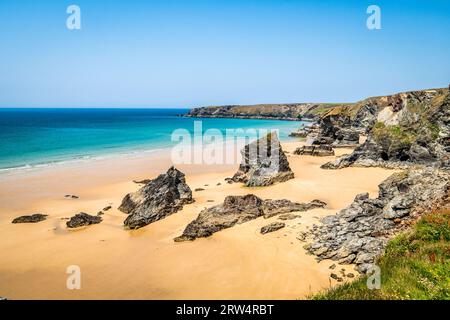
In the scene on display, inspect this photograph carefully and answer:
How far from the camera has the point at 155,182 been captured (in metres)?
21.7

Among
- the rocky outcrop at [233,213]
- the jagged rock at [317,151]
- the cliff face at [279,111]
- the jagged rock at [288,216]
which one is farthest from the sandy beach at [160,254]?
the cliff face at [279,111]

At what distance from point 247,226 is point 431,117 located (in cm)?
2493

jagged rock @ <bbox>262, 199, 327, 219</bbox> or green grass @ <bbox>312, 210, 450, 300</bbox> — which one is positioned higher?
green grass @ <bbox>312, 210, 450, 300</bbox>

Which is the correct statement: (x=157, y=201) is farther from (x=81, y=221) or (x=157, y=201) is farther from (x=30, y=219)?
(x=30, y=219)

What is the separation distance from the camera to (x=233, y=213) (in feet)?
58.5

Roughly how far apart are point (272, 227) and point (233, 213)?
2.69 metres

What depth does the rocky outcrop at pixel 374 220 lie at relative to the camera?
40.8ft

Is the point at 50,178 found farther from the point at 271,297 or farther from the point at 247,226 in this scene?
the point at 271,297

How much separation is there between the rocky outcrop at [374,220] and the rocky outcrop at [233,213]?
10.5 ft

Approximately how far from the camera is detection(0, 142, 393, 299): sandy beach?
11.7m

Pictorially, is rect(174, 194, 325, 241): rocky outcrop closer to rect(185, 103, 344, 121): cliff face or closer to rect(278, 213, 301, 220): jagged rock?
rect(278, 213, 301, 220): jagged rock

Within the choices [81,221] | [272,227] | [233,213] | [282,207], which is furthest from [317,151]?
[81,221]

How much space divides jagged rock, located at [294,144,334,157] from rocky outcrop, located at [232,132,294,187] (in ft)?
51.5

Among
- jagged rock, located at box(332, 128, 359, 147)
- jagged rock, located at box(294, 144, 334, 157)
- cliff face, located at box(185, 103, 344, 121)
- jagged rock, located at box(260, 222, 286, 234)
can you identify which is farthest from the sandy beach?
cliff face, located at box(185, 103, 344, 121)
